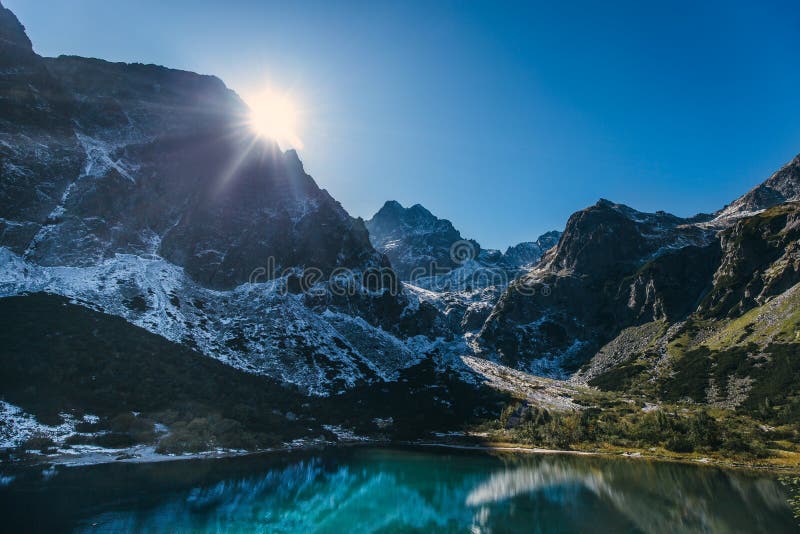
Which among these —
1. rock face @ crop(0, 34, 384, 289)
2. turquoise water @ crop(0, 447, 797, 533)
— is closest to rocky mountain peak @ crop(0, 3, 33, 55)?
rock face @ crop(0, 34, 384, 289)

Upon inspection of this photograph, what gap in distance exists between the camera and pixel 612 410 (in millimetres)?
164250

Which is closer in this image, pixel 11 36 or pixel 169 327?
pixel 169 327

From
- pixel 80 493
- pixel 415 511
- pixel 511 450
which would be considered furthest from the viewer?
pixel 511 450

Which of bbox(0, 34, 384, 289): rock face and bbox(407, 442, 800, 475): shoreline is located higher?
bbox(0, 34, 384, 289): rock face

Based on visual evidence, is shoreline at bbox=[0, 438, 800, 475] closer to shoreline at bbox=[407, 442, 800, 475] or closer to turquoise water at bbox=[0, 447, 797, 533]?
shoreline at bbox=[407, 442, 800, 475]

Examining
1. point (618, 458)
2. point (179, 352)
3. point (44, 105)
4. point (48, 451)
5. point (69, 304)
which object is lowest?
point (618, 458)

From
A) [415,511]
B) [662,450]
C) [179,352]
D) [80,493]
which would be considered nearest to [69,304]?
[179,352]

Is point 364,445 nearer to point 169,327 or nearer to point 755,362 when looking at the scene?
point 169,327

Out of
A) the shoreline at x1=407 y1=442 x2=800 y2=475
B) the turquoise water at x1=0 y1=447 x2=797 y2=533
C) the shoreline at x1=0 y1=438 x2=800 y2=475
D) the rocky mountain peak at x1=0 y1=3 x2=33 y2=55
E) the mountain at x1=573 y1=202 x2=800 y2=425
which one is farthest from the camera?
the rocky mountain peak at x1=0 y1=3 x2=33 y2=55

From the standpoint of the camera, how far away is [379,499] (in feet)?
216

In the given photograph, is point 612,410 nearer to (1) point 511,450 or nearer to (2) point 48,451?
(1) point 511,450

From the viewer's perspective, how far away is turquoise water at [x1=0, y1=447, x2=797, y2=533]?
46.9 m

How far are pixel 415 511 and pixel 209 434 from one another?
61392 mm

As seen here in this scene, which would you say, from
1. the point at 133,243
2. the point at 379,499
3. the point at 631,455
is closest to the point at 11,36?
the point at 133,243
